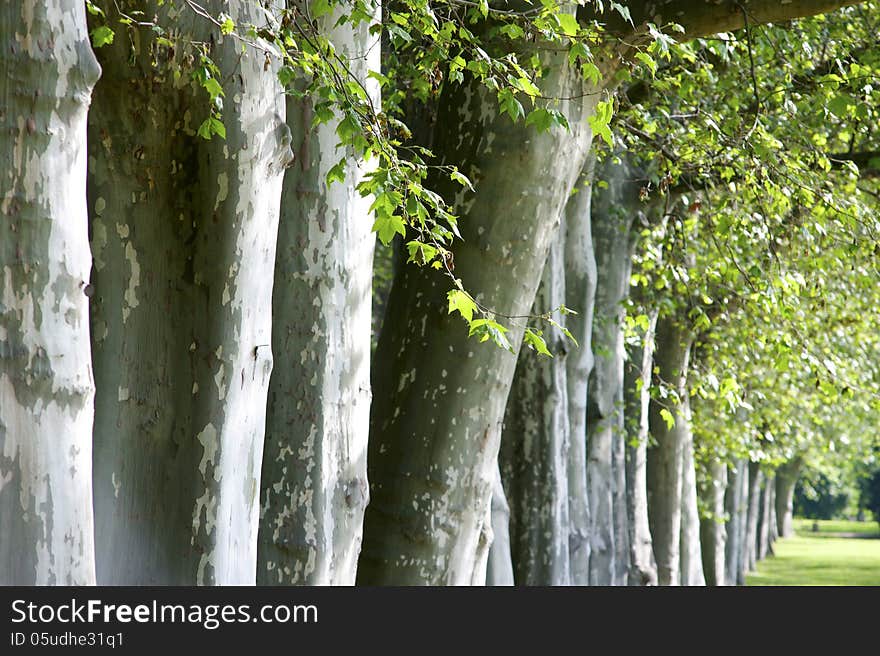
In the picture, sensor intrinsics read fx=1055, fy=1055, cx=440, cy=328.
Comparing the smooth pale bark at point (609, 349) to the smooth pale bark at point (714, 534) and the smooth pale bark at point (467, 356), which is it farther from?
the smooth pale bark at point (714, 534)

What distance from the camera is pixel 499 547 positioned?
8.36 m

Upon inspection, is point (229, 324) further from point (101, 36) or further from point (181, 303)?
point (101, 36)

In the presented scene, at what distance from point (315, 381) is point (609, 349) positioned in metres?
7.27

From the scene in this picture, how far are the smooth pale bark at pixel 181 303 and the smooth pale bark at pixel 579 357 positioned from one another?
19.7 ft

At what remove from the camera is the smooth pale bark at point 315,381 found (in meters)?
4.82

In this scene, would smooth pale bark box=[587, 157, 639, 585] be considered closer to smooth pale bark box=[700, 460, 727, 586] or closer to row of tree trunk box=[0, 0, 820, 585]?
row of tree trunk box=[0, 0, 820, 585]

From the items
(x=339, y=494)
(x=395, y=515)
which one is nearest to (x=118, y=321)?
(x=339, y=494)

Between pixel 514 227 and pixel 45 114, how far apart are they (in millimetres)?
2932

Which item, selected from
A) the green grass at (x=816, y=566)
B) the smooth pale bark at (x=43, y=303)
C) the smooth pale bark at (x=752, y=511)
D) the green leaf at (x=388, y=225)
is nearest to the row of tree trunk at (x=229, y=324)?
the smooth pale bark at (x=43, y=303)

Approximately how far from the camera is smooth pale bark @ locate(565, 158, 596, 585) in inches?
399

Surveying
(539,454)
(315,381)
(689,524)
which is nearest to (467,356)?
(315,381)
